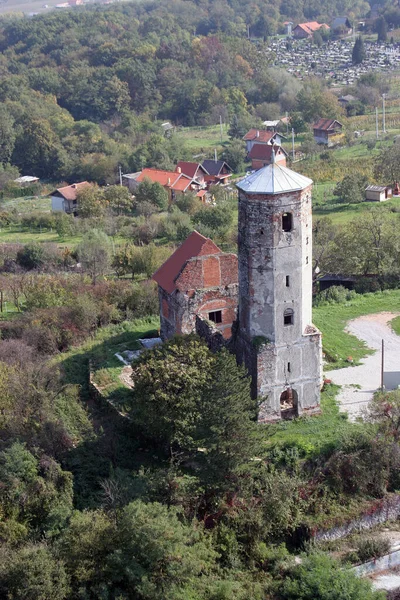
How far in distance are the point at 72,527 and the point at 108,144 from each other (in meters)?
52.1

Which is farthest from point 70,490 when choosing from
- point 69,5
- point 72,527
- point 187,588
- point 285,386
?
point 69,5

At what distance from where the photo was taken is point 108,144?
69062 millimetres

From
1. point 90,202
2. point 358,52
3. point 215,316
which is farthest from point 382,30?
point 215,316

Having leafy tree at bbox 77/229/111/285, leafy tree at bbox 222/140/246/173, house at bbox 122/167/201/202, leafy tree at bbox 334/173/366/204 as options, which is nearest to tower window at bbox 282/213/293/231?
leafy tree at bbox 77/229/111/285

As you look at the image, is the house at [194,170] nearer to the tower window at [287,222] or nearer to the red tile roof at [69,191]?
the red tile roof at [69,191]

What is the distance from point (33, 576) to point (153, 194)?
1487 inches

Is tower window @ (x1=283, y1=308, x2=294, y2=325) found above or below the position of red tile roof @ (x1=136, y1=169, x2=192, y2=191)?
above

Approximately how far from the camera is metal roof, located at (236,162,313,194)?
22906mm

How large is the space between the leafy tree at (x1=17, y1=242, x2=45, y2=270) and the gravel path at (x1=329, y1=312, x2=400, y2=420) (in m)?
18.7

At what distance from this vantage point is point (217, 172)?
61.9m

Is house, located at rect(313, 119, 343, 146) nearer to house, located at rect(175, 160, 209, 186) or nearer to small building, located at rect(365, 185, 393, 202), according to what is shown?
house, located at rect(175, 160, 209, 186)

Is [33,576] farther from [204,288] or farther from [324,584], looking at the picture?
[204,288]

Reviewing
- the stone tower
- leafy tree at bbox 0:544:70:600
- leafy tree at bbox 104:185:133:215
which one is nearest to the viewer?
leafy tree at bbox 0:544:70:600

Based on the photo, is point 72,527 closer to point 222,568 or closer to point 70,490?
point 70,490
